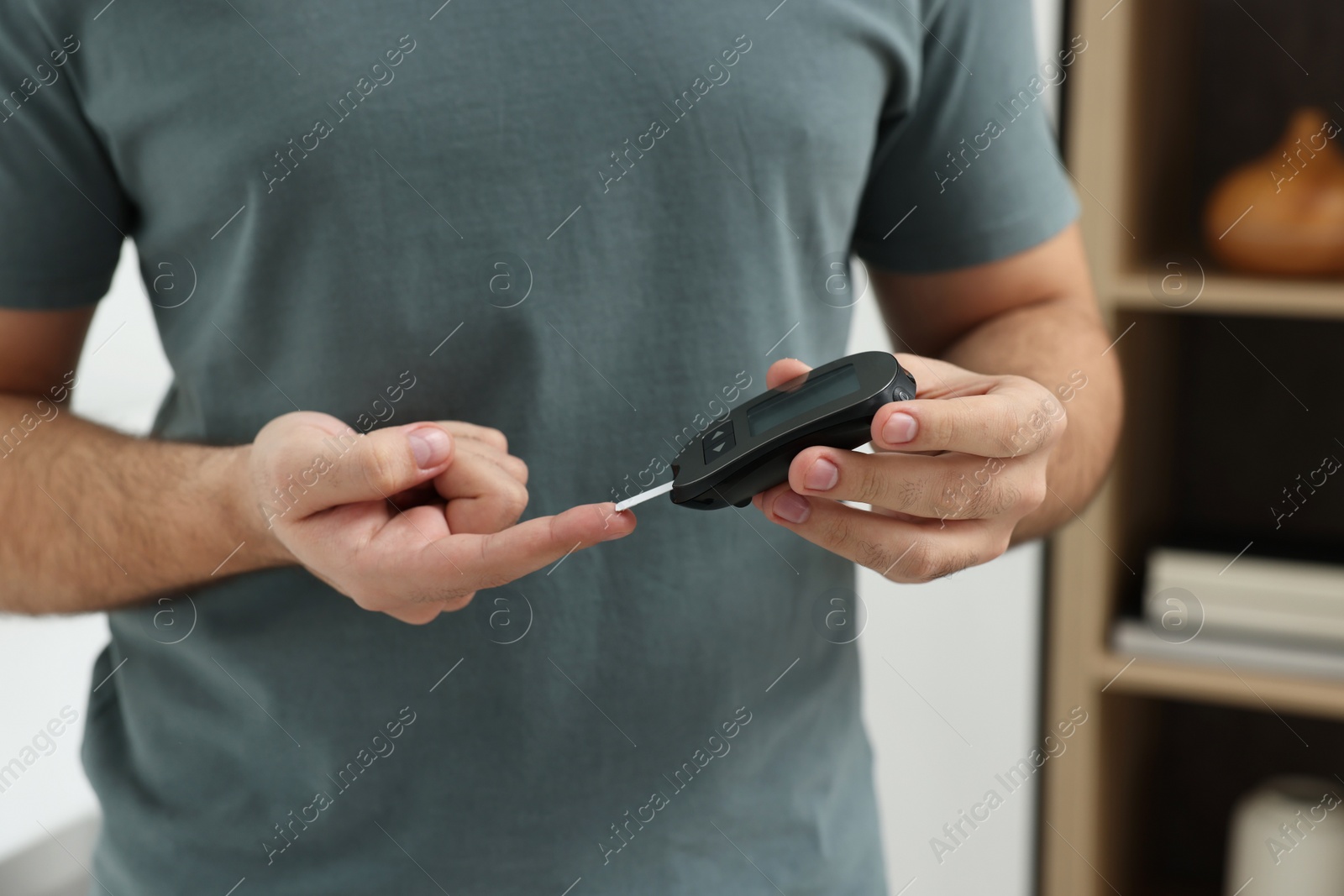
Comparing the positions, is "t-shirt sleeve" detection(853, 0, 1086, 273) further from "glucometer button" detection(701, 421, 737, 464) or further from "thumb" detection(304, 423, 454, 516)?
"thumb" detection(304, 423, 454, 516)

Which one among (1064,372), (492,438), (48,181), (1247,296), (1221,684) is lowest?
(1221,684)

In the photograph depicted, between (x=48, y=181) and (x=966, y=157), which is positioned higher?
(x=48, y=181)

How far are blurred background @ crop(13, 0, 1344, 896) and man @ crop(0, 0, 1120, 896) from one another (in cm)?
47

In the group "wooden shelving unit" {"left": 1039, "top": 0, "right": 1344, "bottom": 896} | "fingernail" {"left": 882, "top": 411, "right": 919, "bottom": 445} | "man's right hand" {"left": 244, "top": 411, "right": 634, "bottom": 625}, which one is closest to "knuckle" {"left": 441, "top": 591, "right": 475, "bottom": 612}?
"man's right hand" {"left": 244, "top": 411, "right": 634, "bottom": 625}

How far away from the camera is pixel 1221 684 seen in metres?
1.20

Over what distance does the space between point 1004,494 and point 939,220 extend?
0.28 meters

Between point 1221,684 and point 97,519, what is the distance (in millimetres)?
1103

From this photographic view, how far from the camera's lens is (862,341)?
4.46 feet

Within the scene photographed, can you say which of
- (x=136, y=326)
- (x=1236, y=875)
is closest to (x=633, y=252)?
(x=136, y=326)

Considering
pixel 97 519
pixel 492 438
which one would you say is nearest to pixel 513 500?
pixel 492 438

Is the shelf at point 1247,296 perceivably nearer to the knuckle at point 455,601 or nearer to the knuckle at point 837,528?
the knuckle at point 837,528

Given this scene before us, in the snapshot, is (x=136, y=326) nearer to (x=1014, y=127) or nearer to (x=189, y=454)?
(x=189, y=454)

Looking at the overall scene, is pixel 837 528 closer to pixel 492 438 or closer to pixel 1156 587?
pixel 492 438

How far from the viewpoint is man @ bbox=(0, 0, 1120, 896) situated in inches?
23.5
